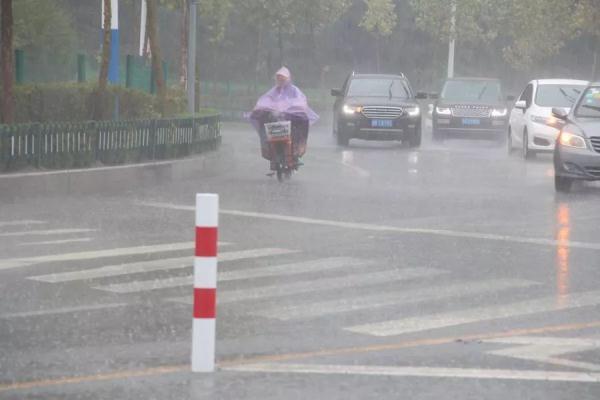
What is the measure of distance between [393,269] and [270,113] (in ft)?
33.8

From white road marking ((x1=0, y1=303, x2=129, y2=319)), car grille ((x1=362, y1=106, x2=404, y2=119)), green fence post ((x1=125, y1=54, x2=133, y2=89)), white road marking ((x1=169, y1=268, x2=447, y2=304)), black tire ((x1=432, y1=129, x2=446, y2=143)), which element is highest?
green fence post ((x1=125, y1=54, x2=133, y2=89))

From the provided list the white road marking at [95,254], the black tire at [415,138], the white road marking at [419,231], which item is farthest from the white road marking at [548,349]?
the black tire at [415,138]

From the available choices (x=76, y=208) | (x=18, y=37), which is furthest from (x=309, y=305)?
(x=18, y=37)

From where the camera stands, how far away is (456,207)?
17406 millimetres

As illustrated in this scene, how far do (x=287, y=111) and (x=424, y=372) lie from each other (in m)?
14.5

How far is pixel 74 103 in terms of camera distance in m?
22.3

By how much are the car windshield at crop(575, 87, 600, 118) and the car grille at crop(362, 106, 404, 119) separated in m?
10.4

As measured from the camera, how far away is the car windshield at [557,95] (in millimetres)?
28719

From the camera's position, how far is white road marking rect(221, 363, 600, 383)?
7.26 metres

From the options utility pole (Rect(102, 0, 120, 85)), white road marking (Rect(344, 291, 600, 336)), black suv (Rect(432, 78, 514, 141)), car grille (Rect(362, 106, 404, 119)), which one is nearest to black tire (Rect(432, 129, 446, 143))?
black suv (Rect(432, 78, 514, 141))

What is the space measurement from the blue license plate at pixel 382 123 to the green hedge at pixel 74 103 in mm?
8023

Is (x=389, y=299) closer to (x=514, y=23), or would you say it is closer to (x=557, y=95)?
(x=557, y=95)

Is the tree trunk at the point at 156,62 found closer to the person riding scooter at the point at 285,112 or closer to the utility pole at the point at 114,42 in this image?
the utility pole at the point at 114,42

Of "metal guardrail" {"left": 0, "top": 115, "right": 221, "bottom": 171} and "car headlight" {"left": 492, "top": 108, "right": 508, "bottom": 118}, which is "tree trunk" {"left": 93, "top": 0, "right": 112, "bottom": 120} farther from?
"car headlight" {"left": 492, "top": 108, "right": 508, "bottom": 118}
